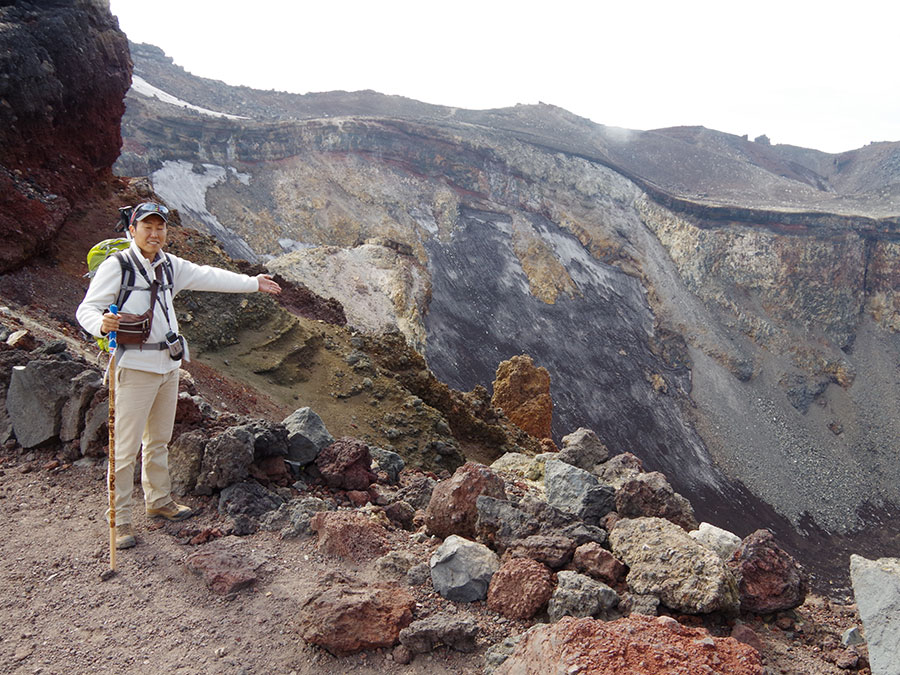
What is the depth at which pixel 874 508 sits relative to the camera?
35.6 meters

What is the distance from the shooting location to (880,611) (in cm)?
312

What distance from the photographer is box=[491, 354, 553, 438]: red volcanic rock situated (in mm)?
19766

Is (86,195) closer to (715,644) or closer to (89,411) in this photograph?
(89,411)

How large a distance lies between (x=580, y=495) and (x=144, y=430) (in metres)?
3.51

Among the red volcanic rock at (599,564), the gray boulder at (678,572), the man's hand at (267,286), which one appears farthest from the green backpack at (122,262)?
the gray boulder at (678,572)

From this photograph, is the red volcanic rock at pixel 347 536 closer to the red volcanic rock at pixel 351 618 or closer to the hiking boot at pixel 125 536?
the red volcanic rock at pixel 351 618

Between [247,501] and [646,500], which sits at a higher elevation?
[646,500]

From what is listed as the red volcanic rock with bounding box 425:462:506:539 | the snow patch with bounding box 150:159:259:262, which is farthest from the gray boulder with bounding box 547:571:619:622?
the snow patch with bounding box 150:159:259:262

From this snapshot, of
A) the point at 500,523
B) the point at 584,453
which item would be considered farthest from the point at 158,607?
the point at 584,453

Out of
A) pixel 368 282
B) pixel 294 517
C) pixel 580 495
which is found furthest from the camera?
pixel 368 282

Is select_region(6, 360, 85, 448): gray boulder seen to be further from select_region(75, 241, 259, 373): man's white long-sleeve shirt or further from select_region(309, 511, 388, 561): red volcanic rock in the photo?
select_region(309, 511, 388, 561): red volcanic rock

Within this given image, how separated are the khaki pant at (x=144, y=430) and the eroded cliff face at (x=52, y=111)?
25.5 ft

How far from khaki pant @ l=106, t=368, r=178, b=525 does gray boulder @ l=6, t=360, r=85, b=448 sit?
138 cm

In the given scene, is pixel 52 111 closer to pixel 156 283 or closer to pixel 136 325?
pixel 156 283
